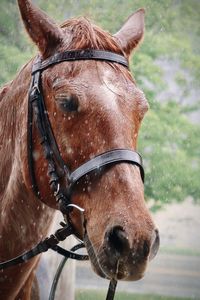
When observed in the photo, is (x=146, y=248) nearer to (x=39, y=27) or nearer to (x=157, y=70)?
(x=39, y=27)

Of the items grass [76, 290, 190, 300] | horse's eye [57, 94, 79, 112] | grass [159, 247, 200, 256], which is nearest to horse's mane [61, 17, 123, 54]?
horse's eye [57, 94, 79, 112]

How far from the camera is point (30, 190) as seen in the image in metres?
2.89

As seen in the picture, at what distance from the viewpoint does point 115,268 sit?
241 centimetres

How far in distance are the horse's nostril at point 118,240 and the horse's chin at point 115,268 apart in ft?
0.14

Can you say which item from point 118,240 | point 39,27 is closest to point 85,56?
point 39,27

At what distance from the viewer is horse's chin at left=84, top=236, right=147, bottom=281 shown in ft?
7.79

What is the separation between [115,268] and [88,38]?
3.34ft

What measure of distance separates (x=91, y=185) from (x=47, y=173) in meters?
0.28

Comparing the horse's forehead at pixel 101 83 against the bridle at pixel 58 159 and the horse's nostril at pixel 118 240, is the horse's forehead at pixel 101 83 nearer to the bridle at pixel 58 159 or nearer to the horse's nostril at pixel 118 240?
the bridle at pixel 58 159

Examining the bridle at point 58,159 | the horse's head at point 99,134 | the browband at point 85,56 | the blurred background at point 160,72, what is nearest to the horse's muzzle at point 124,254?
the horse's head at point 99,134

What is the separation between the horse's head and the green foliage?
5.65m

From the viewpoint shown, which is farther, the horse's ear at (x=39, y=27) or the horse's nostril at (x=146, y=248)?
the horse's ear at (x=39, y=27)

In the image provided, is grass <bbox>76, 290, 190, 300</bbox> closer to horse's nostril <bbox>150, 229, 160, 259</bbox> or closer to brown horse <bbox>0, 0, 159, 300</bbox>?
brown horse <bbox>0, 0, 159, 300</bbox>

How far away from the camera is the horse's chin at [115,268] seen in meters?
2.37
